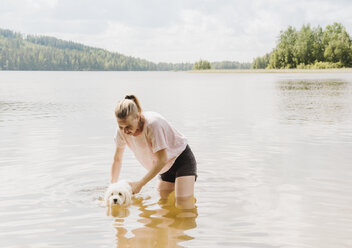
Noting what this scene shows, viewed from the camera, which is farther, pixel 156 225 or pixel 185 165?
pixel 185 165

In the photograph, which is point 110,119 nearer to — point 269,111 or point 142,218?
point 269,111

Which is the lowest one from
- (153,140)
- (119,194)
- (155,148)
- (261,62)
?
(119,194)

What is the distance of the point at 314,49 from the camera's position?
120688mm

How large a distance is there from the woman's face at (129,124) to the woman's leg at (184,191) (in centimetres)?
126

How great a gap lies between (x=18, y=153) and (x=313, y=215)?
7352 millimetres

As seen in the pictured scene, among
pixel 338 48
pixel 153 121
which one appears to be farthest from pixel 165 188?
pixel 338 48

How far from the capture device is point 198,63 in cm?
19725

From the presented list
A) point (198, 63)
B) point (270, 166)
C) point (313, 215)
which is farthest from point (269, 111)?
point (198, 63)

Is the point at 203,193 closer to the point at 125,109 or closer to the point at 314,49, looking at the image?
the point at 125,109

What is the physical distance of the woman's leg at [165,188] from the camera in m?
7.05

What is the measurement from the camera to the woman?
216 inches

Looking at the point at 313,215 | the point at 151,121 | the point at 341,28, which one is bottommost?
the point at 313,215

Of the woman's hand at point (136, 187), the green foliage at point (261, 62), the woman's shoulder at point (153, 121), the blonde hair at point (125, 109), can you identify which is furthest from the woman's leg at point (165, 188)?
the green foliage at point (261, 62)

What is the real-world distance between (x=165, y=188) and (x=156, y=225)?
1080mm
